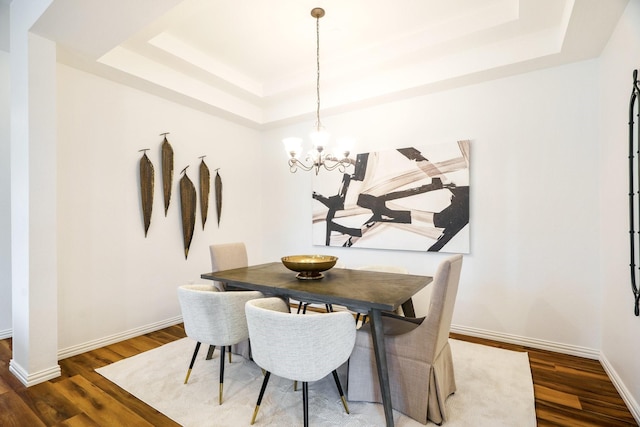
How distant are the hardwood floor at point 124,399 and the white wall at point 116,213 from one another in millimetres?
552

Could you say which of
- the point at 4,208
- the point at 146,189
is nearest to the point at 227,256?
the point at 146,189

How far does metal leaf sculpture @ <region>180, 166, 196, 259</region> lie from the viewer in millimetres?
3643

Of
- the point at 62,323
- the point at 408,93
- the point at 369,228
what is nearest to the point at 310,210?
the point at 369,228

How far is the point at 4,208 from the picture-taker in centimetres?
311

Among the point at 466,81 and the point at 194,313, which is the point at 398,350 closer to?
the point at 194,313

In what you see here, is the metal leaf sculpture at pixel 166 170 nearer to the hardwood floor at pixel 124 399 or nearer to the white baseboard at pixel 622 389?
the hardwood floor at pixel 124 399

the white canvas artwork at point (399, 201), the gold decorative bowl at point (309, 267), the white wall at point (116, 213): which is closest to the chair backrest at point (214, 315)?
the gold decorative bowl at point (309, 267)

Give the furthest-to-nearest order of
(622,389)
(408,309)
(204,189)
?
1. (204,189)
2. (408,309)
3. (622,389)

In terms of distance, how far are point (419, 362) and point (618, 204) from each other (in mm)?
1805

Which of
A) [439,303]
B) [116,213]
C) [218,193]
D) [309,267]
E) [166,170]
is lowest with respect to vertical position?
[439,303]

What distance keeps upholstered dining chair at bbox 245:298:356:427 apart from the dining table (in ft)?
0.62

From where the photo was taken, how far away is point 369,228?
12.3 ft

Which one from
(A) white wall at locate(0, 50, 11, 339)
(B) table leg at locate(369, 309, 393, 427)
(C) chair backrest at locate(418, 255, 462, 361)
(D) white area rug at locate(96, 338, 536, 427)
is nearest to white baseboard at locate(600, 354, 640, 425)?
(D) white area rug at locate(96, 338, 536, 427)

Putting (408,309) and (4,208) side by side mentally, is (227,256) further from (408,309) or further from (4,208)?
(4,208)
